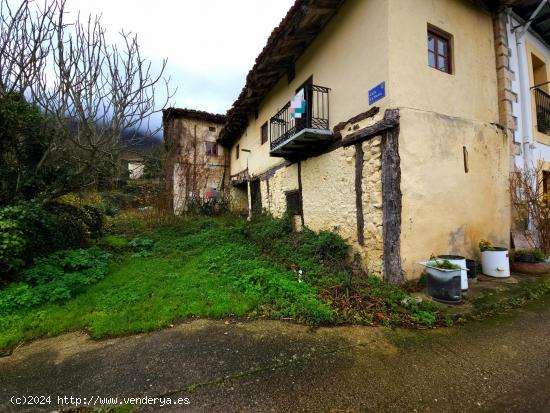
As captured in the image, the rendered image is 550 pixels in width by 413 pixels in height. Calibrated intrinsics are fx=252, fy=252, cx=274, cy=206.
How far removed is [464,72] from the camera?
545 cm

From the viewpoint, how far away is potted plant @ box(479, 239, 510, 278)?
4.85 metres

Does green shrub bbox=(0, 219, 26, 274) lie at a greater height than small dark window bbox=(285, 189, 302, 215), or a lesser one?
lesser

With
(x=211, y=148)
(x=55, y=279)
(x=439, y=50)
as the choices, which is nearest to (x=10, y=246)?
(x=55, y=279)

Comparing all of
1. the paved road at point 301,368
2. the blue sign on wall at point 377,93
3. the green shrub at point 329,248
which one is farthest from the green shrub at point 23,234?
the blue sign on wall at point 377,93

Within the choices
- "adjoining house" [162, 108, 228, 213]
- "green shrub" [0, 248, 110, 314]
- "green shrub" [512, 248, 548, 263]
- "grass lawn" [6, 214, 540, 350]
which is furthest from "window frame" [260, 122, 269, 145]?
"green shrub" [512, 248, 548, 263]

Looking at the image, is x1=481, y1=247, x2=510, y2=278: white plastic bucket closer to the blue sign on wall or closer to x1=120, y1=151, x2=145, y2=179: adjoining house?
the blue sign on wall

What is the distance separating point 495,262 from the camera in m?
4.90

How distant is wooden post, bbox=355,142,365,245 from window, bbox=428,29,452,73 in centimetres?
225

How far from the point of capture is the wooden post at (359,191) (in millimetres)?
5199

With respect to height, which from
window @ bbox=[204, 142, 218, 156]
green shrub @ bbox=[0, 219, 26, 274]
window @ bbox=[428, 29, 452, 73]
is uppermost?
window @ bbox=[204, 142, 218, 156]

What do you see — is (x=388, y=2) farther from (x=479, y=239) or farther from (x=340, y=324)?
(x=340, y=324)

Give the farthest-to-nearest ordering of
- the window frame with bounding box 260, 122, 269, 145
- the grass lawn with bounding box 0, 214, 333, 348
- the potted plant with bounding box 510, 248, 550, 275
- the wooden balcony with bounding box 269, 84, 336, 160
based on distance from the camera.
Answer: the window frame with bounding box 260, 122, 269, 145
the wooden balcony with bounding box 269, 84, 336, 160
the potted plant with bounding box 510, 248, 550, 275
the grass lawn with bounding box 0, 214, 333, 348

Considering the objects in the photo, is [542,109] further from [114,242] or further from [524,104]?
[114,242]

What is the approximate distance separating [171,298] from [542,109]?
34.9ft
